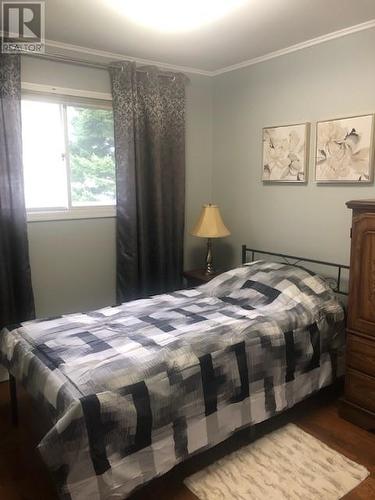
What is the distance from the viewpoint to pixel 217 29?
8.70 ft

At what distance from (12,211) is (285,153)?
216 centimetres

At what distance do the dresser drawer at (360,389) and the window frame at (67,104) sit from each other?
7.28ft

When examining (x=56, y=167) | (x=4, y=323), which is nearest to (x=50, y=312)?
(x=4, y=323)

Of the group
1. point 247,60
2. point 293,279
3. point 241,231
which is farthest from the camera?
point 241,231

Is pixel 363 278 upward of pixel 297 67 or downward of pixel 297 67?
downward

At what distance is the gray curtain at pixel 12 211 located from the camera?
271 centimetres

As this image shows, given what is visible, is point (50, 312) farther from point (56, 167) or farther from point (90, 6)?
point (90, 6)

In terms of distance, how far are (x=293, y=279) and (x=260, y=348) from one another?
2.41 feet

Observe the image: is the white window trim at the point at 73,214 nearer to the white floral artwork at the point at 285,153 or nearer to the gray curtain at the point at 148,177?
the gray curtain at the point at 148,177

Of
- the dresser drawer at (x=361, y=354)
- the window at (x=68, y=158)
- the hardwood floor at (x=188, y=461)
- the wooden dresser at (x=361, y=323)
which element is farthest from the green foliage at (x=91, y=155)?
the dresser drawer at (x=361, y=354)

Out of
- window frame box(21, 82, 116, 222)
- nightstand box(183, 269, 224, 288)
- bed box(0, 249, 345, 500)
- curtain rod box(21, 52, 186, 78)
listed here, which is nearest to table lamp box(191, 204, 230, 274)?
nightstand box(183, 269, 224, 288)

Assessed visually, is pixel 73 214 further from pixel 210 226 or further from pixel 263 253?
pixel 263 253

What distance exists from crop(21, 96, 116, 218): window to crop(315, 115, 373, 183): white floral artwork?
172 cm

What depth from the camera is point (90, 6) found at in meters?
2.31
